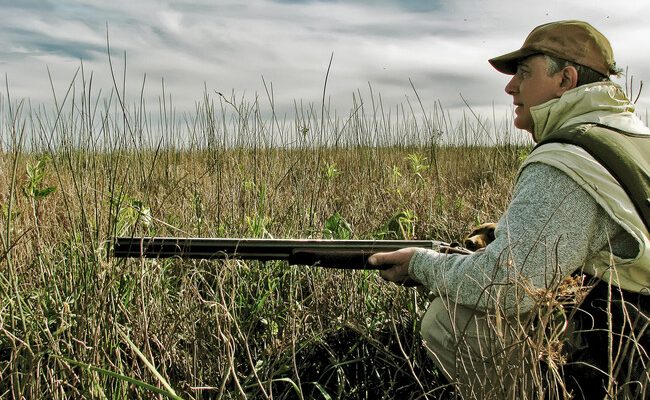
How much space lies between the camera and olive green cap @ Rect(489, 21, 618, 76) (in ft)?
5.86

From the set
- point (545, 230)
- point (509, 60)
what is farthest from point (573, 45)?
point (545, 230)

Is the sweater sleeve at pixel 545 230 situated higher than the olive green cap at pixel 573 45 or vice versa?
the olive green cap at pixel 573 45

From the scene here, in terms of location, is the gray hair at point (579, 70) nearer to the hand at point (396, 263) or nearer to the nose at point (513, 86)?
the nose at point (513, 86)

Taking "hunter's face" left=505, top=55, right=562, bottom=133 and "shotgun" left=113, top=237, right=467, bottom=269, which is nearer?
"hunter's face" left=505, top=55, right=562, bottom=133

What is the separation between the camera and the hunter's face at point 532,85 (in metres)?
1.81

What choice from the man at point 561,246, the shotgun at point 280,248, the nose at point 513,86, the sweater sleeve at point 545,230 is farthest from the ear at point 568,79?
the shotgun at point 280,248

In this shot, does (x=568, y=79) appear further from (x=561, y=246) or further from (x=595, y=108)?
(x=561, y=246)

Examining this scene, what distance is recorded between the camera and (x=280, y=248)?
210 cm

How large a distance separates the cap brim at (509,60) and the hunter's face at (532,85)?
0.06ft

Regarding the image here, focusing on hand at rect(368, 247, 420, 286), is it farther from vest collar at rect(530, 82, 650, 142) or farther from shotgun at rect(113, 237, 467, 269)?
vest collar at rect(530, 82, 650, 142)

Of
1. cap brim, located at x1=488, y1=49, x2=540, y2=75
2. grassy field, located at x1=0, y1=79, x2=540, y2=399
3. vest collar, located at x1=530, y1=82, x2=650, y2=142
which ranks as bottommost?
grassy field, located at x1=0, y1=79, x2=540, y2=399

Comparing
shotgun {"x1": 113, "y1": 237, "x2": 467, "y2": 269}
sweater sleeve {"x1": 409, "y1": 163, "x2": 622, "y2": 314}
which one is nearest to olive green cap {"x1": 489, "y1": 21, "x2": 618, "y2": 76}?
sweater sleeve {"x1": 409, "y1": 163, "x2": 622, "y2": 314}

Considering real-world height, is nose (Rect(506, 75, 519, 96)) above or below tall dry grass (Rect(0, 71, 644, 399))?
above

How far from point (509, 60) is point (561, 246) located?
64 centimetres
